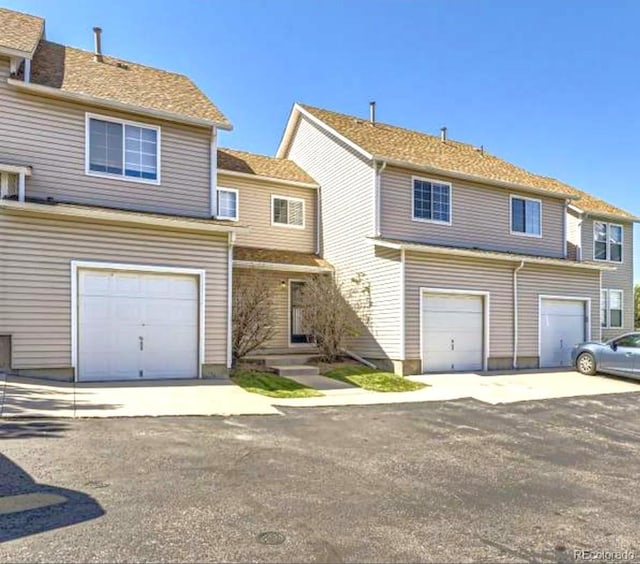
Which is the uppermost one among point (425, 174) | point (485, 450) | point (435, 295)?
point (425, 174)

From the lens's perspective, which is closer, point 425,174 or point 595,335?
point 425,174

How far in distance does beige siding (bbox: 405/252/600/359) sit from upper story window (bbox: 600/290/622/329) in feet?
16.0

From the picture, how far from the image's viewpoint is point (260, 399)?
409 inches

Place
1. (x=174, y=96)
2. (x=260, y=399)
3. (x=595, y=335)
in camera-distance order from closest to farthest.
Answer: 1. (x=260, y=399)
2. (x=174, y=96)
3. (x=595, y=335)

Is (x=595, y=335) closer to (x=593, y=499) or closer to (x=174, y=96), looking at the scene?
(x=593, y=499)

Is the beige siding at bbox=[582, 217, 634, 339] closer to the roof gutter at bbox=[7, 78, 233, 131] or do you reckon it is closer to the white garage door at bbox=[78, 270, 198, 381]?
the roof gutter at bbox=[7, 78, 233, 131]

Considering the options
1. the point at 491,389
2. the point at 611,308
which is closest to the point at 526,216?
the point at 611,308

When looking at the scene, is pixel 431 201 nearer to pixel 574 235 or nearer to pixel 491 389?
pixel 491 389

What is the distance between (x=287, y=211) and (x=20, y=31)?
31.5 feet

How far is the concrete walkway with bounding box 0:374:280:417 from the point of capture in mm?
8173

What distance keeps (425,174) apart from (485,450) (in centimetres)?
1114

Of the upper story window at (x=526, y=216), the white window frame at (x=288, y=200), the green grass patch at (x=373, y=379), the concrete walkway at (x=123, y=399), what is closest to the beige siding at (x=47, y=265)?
the concrete walkway at (x=123, y=399)

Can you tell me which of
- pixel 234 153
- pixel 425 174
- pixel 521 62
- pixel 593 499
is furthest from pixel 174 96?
pixel 593 499

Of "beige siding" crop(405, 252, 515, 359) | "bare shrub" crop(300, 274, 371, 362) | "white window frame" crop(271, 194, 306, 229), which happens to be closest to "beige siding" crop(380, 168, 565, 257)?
"beige siding" crop(405, 252, 515, 359)
